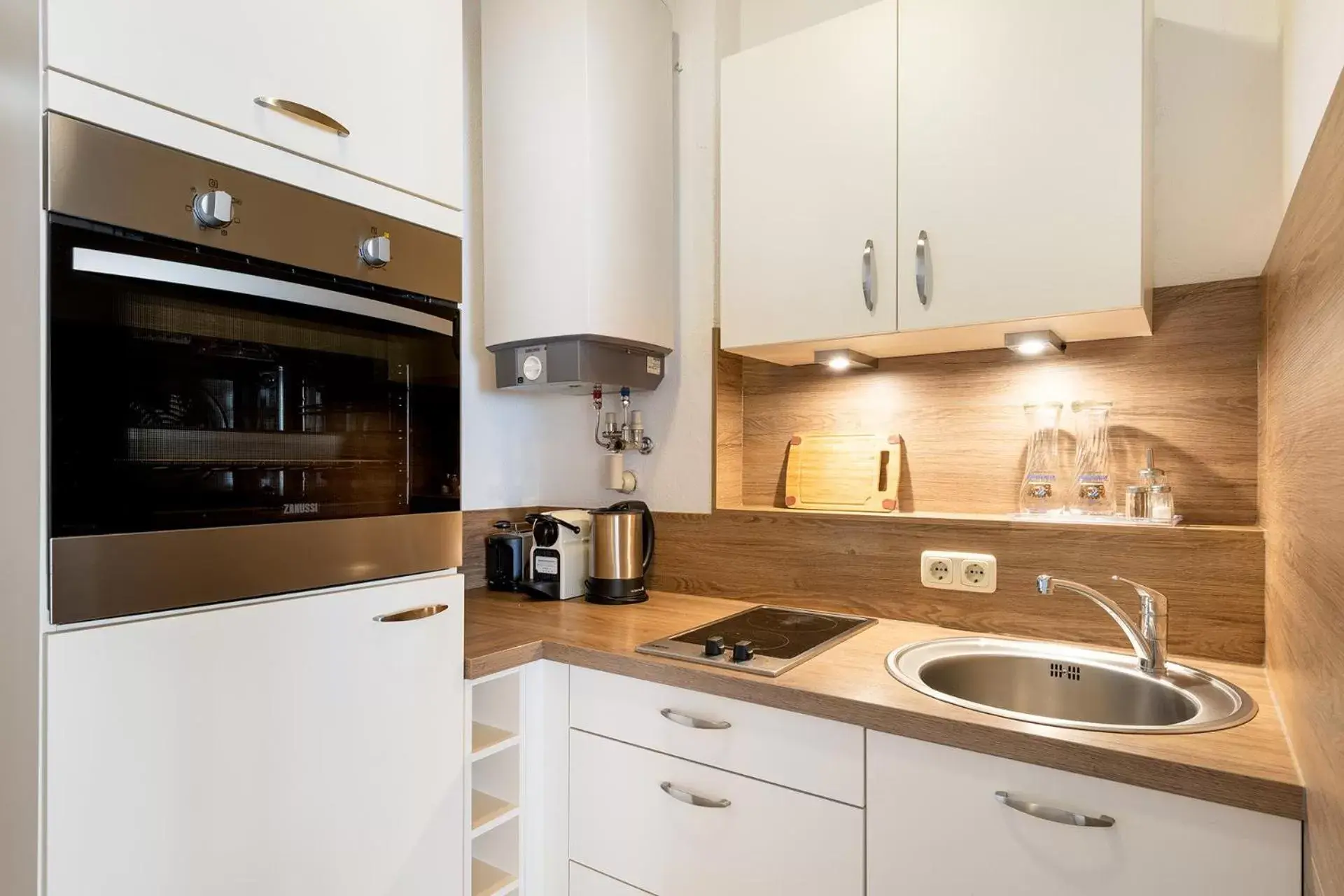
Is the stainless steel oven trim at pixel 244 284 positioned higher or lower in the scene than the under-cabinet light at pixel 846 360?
higher

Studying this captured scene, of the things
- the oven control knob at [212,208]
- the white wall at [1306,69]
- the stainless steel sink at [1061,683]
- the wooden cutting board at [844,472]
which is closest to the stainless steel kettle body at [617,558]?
the wooden cutting board at [844,472]

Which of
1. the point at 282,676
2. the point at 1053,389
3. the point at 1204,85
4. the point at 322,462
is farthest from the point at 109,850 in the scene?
the point at 1204,85

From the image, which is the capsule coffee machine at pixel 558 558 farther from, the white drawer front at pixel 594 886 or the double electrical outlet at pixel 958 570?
the double electrical outlet at pixel 958 570

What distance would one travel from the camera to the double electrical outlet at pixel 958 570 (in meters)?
1.59

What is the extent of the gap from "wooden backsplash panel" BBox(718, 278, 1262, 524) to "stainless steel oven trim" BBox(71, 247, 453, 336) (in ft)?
3.11

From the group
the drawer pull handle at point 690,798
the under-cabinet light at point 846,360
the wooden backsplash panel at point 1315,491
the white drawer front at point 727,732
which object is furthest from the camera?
the under-cabinet light at point 846,360

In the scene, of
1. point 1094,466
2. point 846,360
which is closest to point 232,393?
point 846,360

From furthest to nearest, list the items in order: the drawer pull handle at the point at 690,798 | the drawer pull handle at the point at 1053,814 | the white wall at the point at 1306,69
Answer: the drawer pull handle at the point at 690,798 → the drawer pull handle at the point at 1053,814 → the white wall at the point at 1306,69

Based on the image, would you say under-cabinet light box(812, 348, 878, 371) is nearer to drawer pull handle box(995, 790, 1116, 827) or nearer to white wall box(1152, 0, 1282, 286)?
white wall box(1152, 0, 1282, 286)

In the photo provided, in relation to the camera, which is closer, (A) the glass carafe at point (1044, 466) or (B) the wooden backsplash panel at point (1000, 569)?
(B) the wooden backsplash panel at point (1000, 569)

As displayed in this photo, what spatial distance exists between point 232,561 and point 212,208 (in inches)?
19.4

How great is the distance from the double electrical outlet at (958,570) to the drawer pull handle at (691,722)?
61cm

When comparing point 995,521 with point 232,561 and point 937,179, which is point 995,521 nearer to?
point 937,179

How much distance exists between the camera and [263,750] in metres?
1.09
